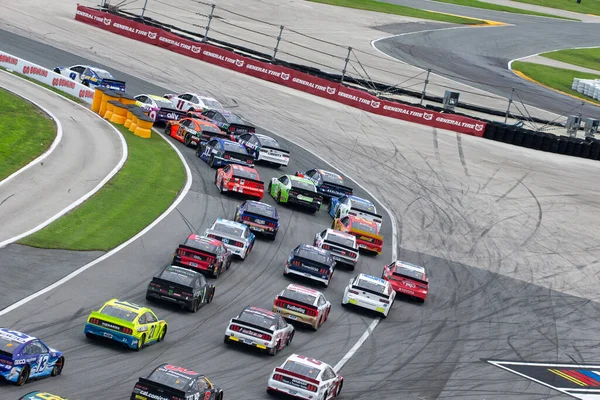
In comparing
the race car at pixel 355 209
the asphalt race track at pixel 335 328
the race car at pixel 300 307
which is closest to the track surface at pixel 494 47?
the race car at pixel 355 209

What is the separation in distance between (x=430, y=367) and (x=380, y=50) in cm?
5129

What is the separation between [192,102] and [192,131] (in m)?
5.25

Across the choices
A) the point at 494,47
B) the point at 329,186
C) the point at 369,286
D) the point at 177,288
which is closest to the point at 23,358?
the point at 177,288

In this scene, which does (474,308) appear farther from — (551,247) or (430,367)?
(551,247)

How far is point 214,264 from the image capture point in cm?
3344

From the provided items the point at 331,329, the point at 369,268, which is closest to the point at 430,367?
the point at 331,329

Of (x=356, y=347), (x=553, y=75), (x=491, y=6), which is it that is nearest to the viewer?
(x=356, y=347)

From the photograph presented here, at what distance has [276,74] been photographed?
213ft

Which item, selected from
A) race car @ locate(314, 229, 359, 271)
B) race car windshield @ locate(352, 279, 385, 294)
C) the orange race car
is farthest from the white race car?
the orange race car

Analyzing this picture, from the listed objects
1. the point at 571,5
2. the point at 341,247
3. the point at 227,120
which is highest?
the point at 571,5

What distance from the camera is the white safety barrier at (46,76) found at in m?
54.4

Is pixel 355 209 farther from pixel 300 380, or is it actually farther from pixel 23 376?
pixel 23 376

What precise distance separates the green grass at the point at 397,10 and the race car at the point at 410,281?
61300 millimetres

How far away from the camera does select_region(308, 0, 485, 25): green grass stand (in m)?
96.8
